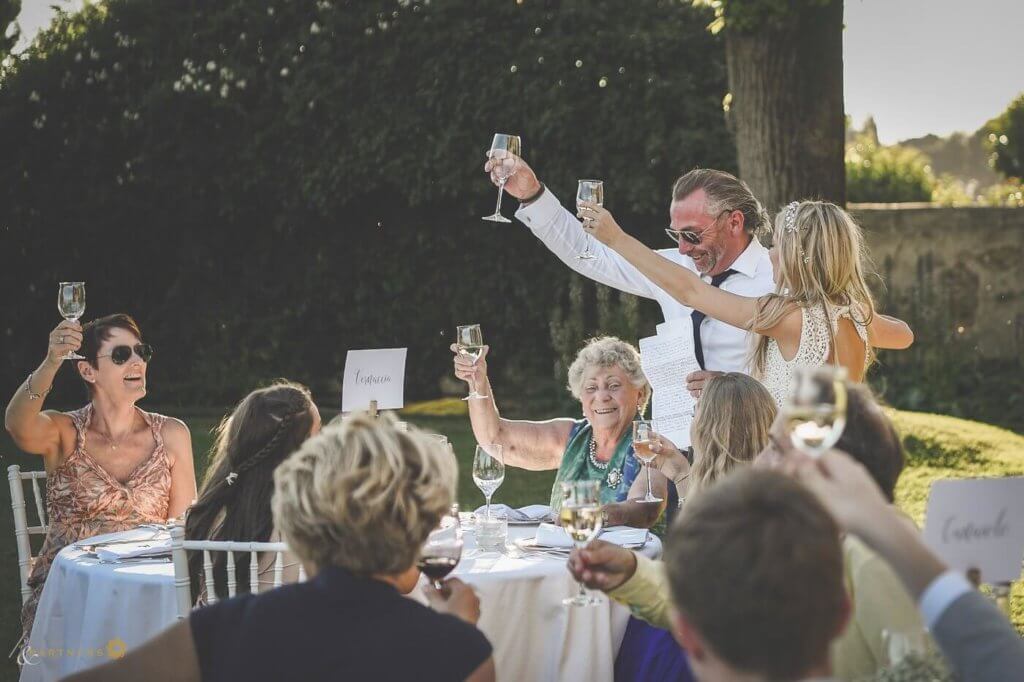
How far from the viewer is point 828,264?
11.6 feet

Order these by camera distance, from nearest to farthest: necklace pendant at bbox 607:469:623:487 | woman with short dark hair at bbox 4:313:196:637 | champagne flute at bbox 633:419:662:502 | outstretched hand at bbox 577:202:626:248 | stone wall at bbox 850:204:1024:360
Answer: champagne flute at bbox 633:419:662:502 < outstretched hand at bbox 577:202:626:248 < woman with short dark hair at bbox 4:313:196:637 < necklace pendant at bbox 607:469:623:487 < stone wall at bbox 850:204:1024:360

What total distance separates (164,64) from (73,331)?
6.98 meters

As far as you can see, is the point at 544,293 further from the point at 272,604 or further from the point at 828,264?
the point at 272,604

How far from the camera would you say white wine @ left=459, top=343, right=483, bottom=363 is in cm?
391

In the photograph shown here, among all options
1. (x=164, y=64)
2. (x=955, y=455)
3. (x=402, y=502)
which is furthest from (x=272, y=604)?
(x=164, y=64)

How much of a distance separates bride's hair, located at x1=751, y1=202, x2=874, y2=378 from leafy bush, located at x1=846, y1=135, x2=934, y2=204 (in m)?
11.6

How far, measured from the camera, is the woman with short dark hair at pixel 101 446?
13.1 feet

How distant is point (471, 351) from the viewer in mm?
3936

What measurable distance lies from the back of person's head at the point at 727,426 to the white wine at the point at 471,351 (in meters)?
0.98

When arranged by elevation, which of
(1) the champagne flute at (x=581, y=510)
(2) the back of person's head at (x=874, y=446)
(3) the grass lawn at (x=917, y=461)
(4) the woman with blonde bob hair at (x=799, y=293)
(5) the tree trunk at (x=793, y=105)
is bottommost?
(3) the grass lawn at (x=917, y=461)

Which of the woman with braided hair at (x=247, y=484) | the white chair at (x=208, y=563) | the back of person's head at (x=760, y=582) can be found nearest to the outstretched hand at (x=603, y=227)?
the woman with braided hair at (x=247, y=484)

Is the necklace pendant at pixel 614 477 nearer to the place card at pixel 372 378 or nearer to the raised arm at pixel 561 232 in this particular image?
the place card at pixel 372 378

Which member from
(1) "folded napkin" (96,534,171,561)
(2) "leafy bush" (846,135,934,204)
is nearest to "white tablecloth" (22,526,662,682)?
(1) "folded napkin" (96,534,171,561)

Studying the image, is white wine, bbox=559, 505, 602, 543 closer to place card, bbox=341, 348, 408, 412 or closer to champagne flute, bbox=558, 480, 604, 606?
champagne flute, bbox=558, 480, 604, 606
